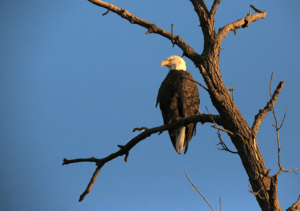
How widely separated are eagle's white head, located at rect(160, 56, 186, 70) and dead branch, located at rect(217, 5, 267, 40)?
174 cm

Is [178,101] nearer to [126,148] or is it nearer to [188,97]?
[188,97]

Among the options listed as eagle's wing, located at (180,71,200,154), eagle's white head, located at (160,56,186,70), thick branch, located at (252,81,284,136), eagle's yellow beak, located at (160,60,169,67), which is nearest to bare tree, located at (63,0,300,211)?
thick branch, located at (252,81,284,136)

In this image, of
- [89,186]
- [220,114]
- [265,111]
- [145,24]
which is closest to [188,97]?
[145,24]

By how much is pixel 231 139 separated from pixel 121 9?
2055mm

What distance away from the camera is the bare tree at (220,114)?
8.84 ft

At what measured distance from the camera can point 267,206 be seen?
8.63ft

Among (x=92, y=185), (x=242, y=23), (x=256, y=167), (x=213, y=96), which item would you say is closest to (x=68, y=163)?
(x=92, y=185)

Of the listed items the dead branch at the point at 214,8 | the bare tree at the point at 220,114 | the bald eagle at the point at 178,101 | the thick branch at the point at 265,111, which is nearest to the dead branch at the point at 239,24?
the bare tree at the point at 220,114

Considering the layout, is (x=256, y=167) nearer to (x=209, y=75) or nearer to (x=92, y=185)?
(x=209, y=75)

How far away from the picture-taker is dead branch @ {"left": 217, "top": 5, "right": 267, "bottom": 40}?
11.0 ft

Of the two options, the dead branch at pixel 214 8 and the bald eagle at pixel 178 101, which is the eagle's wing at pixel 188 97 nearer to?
the bald eagle at pixel 178 101

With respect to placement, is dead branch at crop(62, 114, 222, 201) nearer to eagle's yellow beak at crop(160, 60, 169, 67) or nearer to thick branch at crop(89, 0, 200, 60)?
thick branch at crop(89, 0, 200, 60)

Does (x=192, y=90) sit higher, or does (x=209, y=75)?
(x=192, y=90)

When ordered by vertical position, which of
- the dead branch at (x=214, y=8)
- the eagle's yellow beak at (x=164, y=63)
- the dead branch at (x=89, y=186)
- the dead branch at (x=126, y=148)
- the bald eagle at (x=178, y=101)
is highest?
the eagle's yellow beak at (x=164, y=63)
